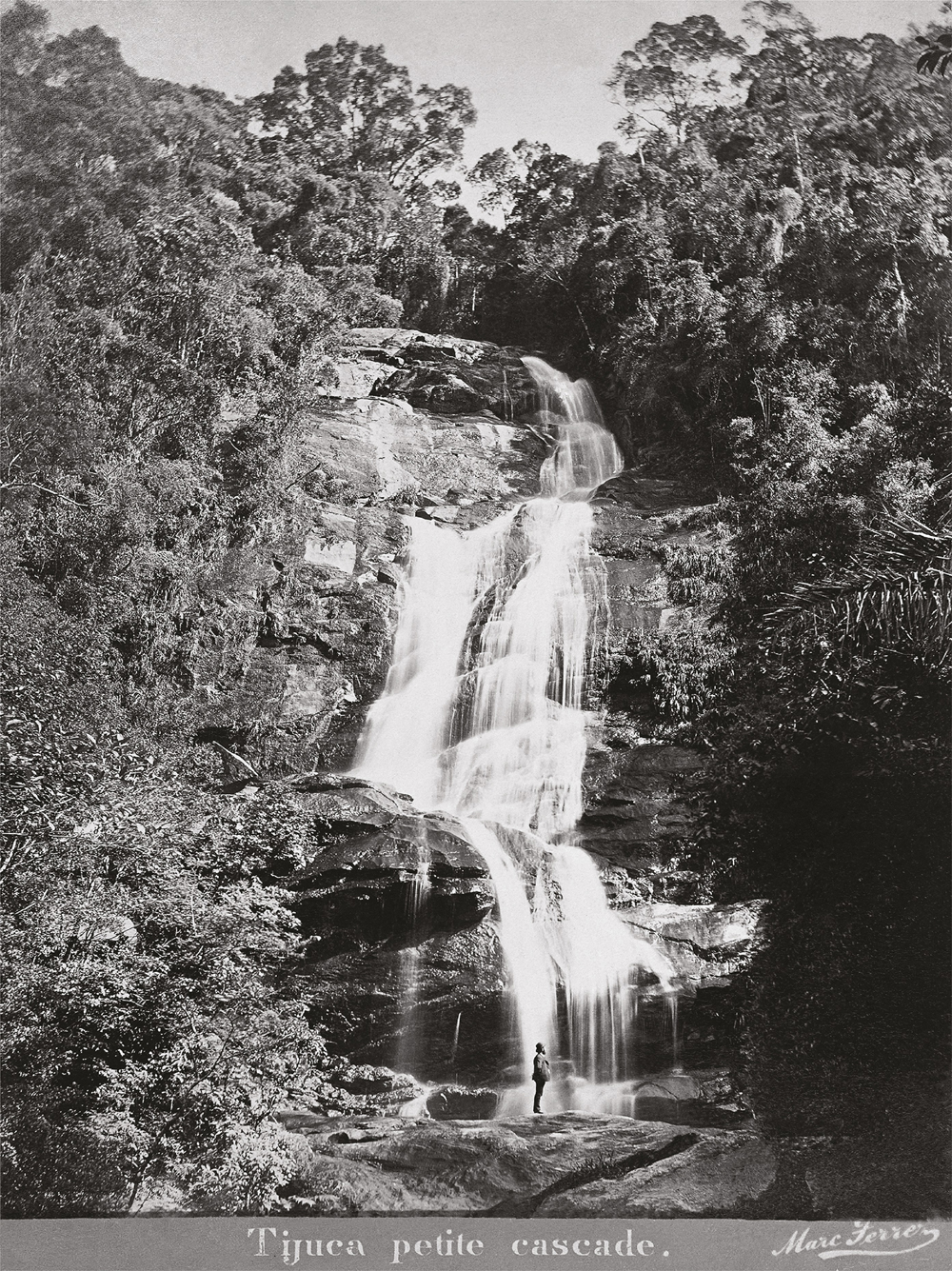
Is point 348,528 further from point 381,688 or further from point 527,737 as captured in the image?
point 527,737

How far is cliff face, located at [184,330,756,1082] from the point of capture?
7148mm

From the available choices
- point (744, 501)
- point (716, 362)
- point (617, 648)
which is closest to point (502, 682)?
point (617, 648)

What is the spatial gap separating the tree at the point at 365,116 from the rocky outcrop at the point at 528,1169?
310 inches

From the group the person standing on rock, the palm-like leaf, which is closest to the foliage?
the person standing on rock

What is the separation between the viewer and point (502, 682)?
8969 mm

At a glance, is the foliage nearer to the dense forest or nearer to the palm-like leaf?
the dense forest

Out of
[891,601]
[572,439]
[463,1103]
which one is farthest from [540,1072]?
[572,439]

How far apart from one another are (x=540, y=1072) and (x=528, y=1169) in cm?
65

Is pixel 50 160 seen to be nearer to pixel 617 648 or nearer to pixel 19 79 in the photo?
pixel 19 79

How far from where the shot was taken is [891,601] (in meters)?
7.31

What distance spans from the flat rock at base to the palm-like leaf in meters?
3.23
